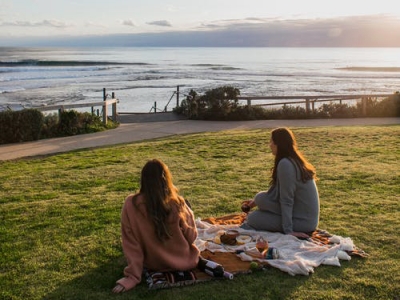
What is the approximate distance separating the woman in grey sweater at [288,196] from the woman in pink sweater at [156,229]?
3.74 ft

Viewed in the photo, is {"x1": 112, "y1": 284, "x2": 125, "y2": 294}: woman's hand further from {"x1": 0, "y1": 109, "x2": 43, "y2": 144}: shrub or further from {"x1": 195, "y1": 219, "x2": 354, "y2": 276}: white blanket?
{"x1": 0, "y1": 109, "x2": 43, "y2": 144}: shrub

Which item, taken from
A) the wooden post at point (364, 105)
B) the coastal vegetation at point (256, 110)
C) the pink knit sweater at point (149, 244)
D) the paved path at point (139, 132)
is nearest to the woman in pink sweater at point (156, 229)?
the pink knit sweater at point (149, 244)

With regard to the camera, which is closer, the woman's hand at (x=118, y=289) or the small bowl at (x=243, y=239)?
the woman's hand at (x=118, y=289)

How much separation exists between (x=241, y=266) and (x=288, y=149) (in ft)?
4.13

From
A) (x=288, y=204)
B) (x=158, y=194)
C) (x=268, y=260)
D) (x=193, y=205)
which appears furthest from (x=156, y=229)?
(x=193, y=205)

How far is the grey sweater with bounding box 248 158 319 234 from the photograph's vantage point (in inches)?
201

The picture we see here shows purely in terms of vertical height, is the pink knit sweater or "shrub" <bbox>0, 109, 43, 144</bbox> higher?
"shrub" <bbox>0, 109, 43, 144</bbox>

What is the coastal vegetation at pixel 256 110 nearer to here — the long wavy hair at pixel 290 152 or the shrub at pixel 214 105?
the shrub at pixel 214 105

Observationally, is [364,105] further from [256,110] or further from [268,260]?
[268,260]

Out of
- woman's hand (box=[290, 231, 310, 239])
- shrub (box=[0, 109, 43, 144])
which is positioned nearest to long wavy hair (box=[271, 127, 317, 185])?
woman's hand (box=[290, 231, 310, 239])

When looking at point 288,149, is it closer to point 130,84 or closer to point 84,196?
point 84,196

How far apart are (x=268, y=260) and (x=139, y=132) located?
11025 millimetres

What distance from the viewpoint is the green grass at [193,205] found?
431 centimetres

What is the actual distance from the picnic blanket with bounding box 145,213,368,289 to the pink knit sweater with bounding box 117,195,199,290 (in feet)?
0.32
